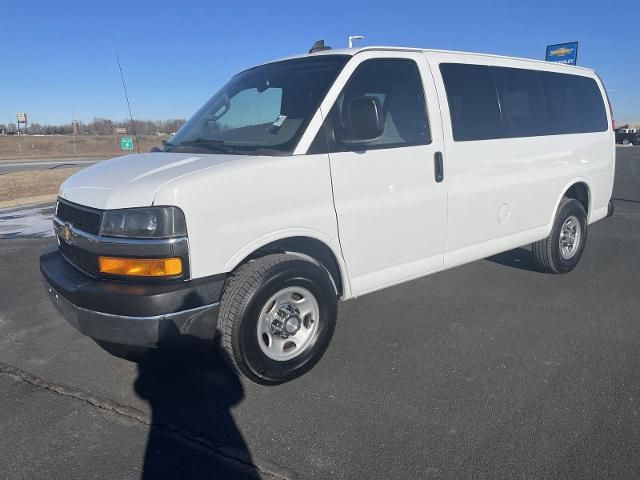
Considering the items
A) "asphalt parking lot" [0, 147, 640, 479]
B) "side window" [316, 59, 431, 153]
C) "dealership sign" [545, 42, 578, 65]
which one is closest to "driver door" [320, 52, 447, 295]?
"side window" [316, 59, 431, 153]

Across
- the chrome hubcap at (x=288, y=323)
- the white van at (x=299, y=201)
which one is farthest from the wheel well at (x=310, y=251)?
the chrome hubcap at (x=288, y=323)

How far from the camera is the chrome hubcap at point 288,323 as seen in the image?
3.48 m

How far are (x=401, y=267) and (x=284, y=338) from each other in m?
1.12

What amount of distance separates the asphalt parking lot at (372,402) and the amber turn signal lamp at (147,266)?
0.85 m

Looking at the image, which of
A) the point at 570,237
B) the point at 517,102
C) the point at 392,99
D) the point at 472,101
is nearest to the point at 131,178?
the point at 392,99

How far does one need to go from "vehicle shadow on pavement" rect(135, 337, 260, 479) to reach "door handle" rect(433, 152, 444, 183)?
2.11 metres

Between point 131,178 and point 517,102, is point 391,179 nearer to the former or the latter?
point 131,178

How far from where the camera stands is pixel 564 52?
20562mm

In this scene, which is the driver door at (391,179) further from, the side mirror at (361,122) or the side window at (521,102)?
the side window at (521,102)

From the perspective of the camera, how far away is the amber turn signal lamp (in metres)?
3.05

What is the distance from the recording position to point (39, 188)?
1675 centimetres

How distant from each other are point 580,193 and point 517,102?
1.64 m

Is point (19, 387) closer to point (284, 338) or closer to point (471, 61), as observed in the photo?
point (284, 338)

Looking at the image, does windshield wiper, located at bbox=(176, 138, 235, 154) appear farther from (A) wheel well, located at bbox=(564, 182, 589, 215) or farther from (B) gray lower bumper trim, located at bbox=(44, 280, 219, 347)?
(A) wheel well, located at bbox=(564, 182, 589, 215)
